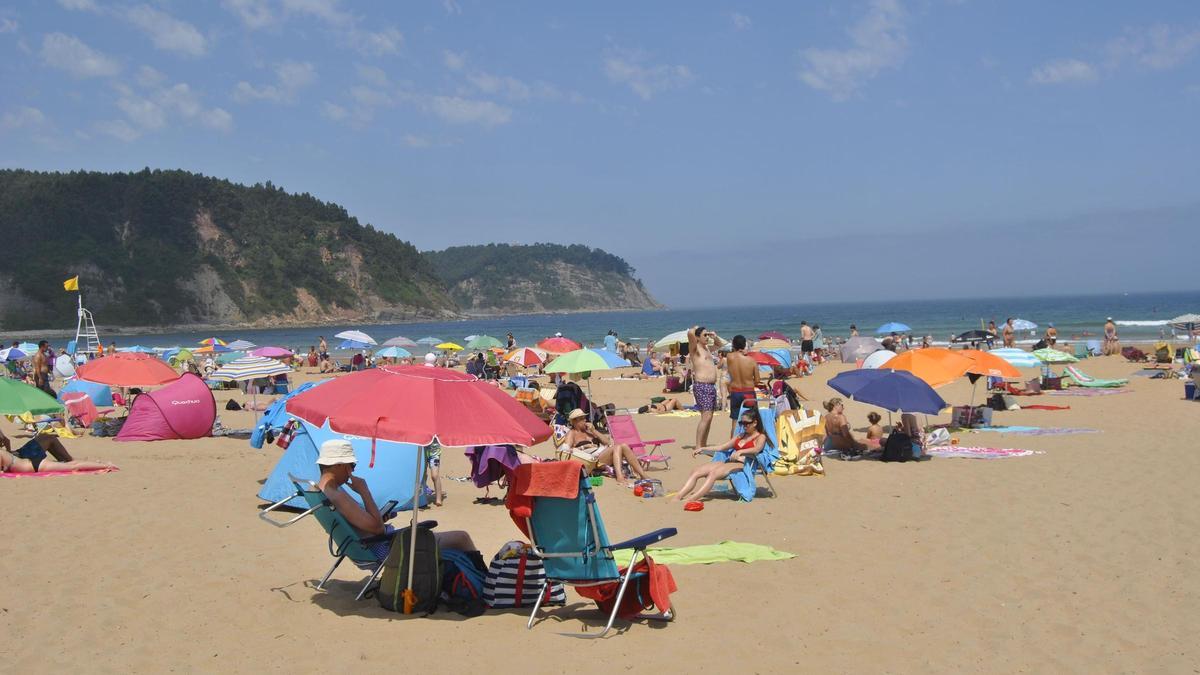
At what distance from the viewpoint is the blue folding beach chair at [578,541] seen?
4.55 m

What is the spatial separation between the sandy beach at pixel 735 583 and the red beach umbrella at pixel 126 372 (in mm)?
2848

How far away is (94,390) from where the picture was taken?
14.5m

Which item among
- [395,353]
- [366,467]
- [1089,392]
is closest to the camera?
[366,467]

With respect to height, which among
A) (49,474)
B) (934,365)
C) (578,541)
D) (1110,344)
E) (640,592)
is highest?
(934,365)

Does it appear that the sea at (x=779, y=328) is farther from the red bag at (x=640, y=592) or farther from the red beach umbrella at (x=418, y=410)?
the red beach umbrella at (x=418, y=410)

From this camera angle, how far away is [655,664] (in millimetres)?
4059

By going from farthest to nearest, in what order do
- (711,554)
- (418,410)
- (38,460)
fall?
1. (38,460)
2. (711,554)
3. (418,410)

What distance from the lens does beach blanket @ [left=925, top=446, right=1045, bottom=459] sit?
976 cm

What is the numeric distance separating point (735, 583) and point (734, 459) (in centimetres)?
266

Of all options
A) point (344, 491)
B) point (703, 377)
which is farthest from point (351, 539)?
point (703, 377)

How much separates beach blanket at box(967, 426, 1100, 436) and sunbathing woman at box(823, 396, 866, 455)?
108 inches

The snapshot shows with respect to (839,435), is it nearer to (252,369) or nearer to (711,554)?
(711,554)

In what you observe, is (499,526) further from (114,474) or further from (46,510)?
(114,474)

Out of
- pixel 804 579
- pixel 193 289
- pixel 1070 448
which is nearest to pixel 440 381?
pixel 804 579
